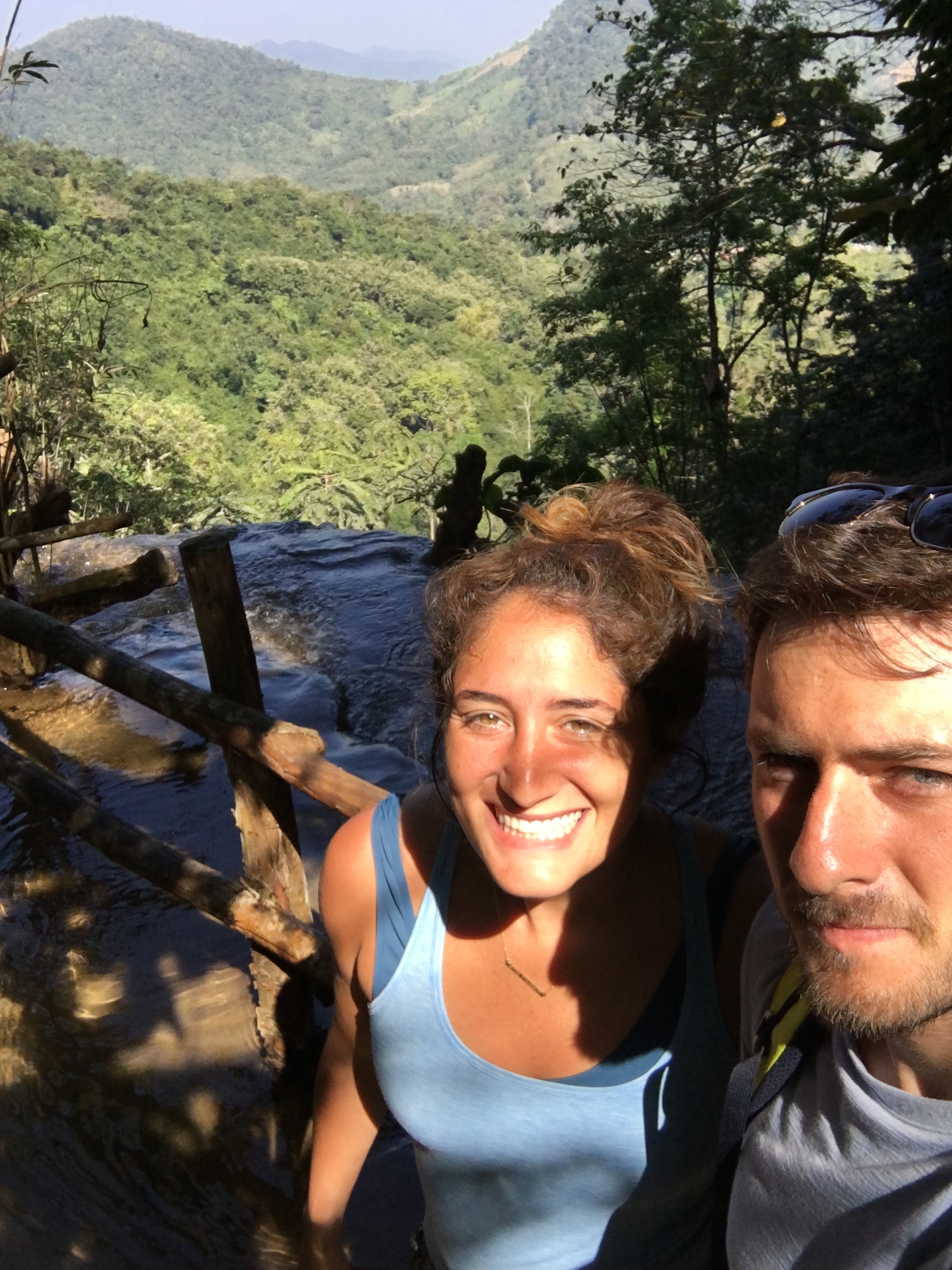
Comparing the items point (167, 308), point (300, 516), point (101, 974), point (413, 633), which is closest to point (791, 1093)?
point (101, 974)

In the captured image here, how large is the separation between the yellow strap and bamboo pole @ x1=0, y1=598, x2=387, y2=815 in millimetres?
982

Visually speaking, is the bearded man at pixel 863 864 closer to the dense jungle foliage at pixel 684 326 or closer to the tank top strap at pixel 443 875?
the tank top strap at pixel 443 875

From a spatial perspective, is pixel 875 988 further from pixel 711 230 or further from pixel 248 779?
pixel 711 230

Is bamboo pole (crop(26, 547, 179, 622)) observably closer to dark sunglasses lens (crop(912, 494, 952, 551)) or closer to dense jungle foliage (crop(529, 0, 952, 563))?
dark sunglasses lens (crop(912, 494, 952, 551))

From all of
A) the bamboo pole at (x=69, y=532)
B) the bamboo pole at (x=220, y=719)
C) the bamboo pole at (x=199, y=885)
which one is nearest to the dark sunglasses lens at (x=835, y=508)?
the bamboo pole at (x=220, y=719)

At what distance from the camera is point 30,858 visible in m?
3.70

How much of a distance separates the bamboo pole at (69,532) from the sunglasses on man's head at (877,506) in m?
3.74

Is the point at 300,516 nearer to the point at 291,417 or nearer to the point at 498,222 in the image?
the point at 291,417

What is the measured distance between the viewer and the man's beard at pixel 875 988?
673mm

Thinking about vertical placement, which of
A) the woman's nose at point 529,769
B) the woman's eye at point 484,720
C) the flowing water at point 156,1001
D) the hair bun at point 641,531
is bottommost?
the flowing water at point 156,1001

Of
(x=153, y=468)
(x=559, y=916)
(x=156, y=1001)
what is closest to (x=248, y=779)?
(x=156, y=1001)

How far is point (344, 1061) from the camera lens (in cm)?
136

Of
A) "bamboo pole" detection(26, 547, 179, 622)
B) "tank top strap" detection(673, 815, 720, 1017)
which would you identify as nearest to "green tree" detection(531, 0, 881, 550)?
"bamboo pole" detection(26, 547, 179, 622)

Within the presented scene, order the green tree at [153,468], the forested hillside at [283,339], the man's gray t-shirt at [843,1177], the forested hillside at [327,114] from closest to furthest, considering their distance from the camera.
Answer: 1. the man's gray t-shirt at [843,1177]
2. the green tree at [153,468]
3. the forested hillside at [283,339]
4. the forested hillside at [327,114]
